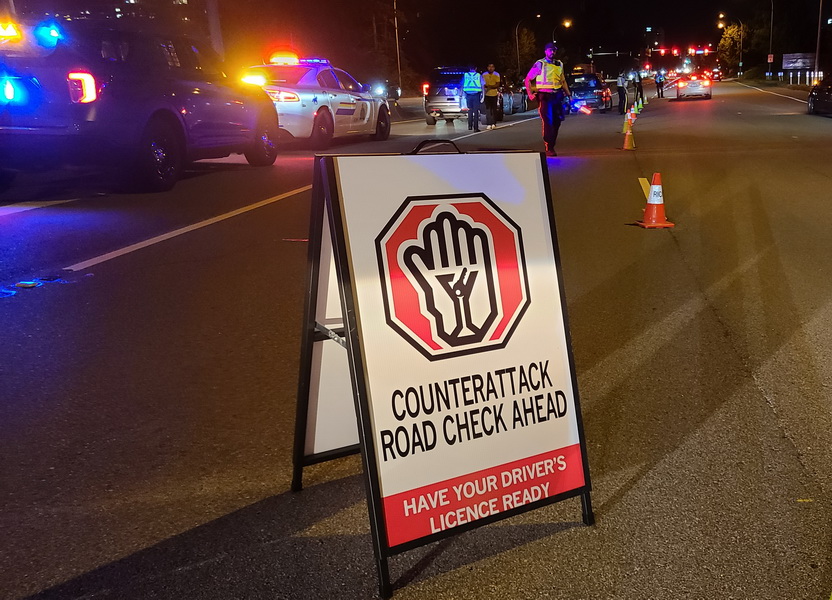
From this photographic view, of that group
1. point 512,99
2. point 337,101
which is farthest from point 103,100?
point 512,99

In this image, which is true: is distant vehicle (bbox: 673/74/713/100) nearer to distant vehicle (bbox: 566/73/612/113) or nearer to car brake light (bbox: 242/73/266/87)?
distant vehicle (bbox: 566/73/612/113)

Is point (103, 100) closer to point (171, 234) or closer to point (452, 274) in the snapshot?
point (171, 234)

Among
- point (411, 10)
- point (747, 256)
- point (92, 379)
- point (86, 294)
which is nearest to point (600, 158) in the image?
point (747, 256)

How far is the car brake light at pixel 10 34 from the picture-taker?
34.6 ft

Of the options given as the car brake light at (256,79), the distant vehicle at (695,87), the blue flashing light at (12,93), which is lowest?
the distant vehicle at (695,87)

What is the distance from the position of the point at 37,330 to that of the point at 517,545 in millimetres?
3816

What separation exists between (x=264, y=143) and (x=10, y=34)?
497 cm

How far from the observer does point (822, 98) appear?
2753cm

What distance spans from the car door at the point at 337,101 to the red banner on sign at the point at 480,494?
1633cm

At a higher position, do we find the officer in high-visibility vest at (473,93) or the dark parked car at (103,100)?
the dark parked car at (103,100)

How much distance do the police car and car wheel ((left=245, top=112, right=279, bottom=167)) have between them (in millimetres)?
1742

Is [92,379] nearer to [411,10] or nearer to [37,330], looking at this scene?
[37,330]

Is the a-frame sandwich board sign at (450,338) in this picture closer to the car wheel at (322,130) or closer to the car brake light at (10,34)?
the car brake light at (10,34)

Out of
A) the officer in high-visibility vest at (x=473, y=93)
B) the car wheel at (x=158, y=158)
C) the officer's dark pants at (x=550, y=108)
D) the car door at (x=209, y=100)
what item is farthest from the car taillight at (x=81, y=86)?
the officer in high-visibility vest at (x=473, y=93)
